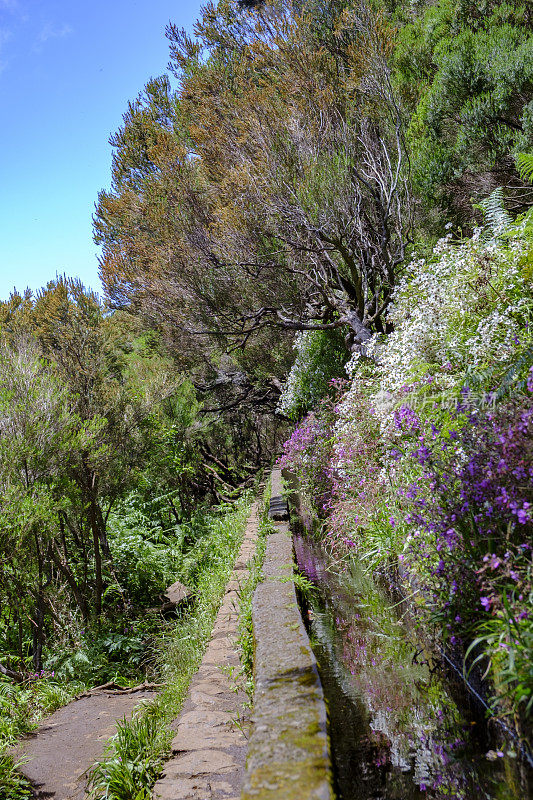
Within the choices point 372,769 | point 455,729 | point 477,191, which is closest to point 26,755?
point 372,769

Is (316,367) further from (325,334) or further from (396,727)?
(396,727)

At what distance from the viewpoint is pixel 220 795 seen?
8.31ft

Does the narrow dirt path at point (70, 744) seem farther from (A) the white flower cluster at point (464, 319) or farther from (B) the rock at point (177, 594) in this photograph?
(A) the white flower cluster at point (464, 319)

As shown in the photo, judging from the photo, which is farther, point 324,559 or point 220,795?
point 324,559

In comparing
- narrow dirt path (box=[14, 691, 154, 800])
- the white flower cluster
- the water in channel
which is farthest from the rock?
the white flower cluster

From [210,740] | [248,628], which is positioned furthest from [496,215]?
[210,740]

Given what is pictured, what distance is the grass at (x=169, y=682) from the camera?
2916 mm

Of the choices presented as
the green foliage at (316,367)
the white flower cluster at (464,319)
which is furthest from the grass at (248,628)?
the green foliage at (316,367)

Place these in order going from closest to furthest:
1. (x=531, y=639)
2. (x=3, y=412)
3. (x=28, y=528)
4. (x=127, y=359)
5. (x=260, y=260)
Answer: (x=531, y=639)
(x=28, y=528)
(x=3, y=412)
(x=260, y=260)
(x=127, y=359)

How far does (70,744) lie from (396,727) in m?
2.98

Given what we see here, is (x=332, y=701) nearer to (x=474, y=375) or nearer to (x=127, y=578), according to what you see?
(x=474, y=375)

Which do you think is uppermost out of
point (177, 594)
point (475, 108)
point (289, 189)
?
point (475, 108)

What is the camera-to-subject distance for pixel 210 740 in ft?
10.1

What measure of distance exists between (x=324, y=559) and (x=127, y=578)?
Result: 13.8 ft
